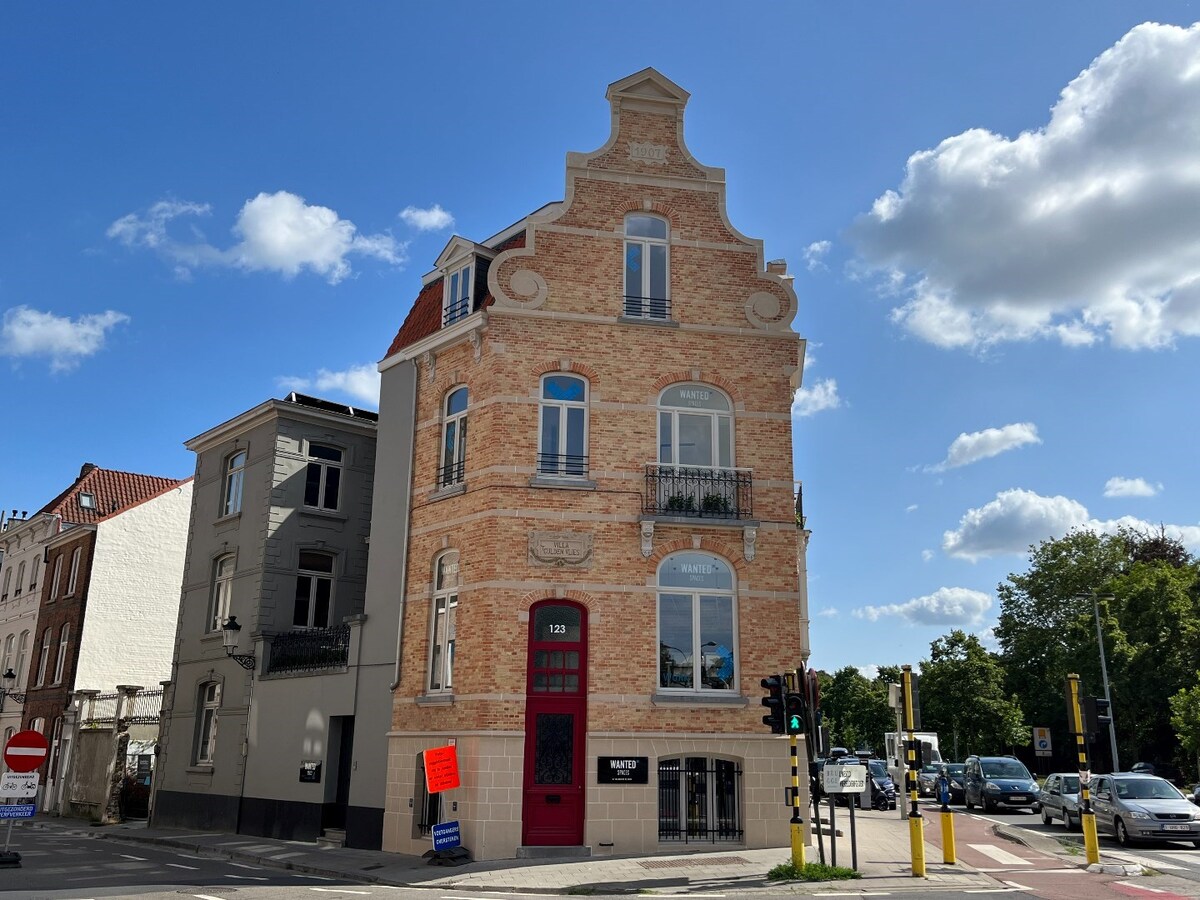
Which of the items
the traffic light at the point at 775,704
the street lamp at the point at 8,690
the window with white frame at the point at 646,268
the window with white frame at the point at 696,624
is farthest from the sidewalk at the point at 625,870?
the street lamp at the point at 8,690

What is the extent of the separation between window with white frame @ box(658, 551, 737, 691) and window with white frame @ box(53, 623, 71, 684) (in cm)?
2602

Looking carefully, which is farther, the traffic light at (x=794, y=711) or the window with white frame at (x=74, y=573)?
the window with white frame at (x=74, y=573)

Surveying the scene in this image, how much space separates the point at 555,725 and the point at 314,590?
10598 millimetres

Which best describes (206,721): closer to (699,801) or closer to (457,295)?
(457,295)

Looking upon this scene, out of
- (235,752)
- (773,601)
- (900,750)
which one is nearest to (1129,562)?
(900,750)

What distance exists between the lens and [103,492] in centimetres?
4109

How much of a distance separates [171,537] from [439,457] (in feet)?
68.1

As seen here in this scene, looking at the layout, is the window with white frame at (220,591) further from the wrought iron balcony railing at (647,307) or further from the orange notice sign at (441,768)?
the wrought iron balcony railing at (647,307)

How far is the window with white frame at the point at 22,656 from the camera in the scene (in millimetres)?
39281

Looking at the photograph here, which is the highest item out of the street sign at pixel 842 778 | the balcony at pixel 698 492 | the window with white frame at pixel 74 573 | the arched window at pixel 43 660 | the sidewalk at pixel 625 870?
the window with white frame at pixel 74 573

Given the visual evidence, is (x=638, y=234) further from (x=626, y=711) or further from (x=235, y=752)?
(x=235, y=752)

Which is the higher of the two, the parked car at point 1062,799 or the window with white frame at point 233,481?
the window with white frame at point 233,481

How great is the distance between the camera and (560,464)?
65.9ft

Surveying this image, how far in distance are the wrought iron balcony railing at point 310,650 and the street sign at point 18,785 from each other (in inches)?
260
